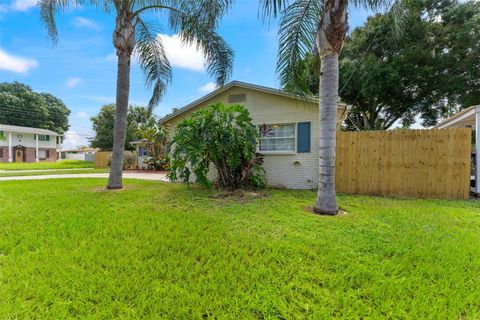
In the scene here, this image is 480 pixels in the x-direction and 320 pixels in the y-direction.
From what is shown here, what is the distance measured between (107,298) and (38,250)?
1667 millimetres

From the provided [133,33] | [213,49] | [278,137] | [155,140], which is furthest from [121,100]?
[155,140]

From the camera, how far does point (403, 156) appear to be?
6.92 m

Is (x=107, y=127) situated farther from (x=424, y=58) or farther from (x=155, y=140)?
(x=424, y=58)

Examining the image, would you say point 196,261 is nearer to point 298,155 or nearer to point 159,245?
point 159,245

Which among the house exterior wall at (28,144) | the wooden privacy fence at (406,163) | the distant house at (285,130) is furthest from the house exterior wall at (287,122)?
the house exterior wall at (28,144)

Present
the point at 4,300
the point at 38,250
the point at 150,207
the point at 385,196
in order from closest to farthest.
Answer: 1. the point at 4,300
2. the point at 38,250
3. the point at 150,207
4. the point at 385,196

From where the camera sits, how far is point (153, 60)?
8922mm

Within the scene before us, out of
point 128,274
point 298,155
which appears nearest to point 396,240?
point 128,274

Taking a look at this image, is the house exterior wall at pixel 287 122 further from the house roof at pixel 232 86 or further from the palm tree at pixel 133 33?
the palm tree at pixel 133 33

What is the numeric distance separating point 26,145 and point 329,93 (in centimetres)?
4091

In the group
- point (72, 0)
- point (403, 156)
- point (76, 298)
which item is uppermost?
point (72, 0)

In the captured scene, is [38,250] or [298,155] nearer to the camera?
[38,250]

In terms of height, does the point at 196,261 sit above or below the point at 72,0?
below

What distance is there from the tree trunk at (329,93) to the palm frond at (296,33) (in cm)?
65
